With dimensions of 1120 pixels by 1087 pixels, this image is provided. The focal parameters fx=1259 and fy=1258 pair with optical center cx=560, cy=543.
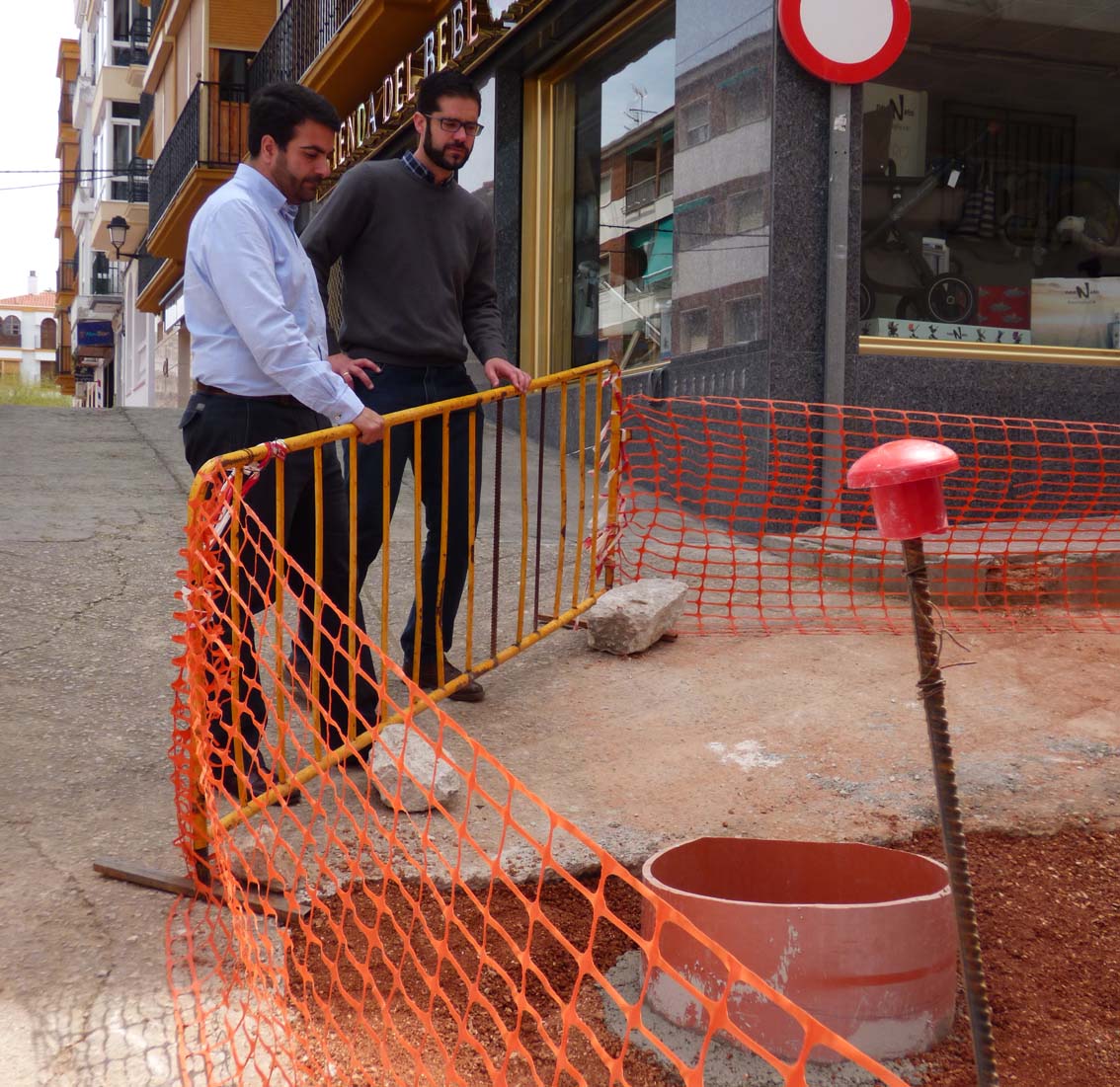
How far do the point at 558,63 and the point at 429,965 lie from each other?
28.4ft

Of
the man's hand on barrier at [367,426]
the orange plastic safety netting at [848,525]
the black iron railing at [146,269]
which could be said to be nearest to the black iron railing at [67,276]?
the black iron railing at [146,269]

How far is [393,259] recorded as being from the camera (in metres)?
4.11

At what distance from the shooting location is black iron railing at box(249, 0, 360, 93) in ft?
45.6

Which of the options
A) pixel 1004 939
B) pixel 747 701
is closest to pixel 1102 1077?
pixel 1004 939

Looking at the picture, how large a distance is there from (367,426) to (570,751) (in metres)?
1.27

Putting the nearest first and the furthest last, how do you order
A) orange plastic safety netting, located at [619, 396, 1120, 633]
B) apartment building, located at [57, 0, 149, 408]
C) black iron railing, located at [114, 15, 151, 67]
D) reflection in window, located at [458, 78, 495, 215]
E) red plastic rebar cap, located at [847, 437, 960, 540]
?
red plastic rebar cap, located at [847, 437, 960, 540] → orange plastic safety netting, located at [619, 396, 1120, 633] → reflection in window, located at [458, 78, 495, 215] → apartment building, located at [57, 0, 149, 408] → black iron railing, located at [114, 15, 151, 67]

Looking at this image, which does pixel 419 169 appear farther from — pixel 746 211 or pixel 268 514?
pixel 746 211

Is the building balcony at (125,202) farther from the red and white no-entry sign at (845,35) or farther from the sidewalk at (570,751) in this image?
the sidewalk at (570,751)

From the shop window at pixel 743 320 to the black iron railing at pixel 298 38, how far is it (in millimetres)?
7285

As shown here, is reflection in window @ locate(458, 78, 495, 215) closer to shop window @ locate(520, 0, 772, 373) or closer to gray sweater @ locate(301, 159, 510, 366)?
shop window @ locate(520, 0, 772, 373)

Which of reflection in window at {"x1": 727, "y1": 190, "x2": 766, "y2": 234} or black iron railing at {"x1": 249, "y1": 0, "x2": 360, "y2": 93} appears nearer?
reflection in window at {"x1": 727, "y1": 190, "x2": 766, "y2": 234}

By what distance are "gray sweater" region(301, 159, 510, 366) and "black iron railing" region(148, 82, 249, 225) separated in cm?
1506

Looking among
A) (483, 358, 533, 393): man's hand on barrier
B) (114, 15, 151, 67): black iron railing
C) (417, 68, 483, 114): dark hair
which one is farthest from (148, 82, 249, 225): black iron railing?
(483, 358, 533, 393): man's hand on barrier

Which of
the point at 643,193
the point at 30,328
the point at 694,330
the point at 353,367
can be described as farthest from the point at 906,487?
the point at 30,328
